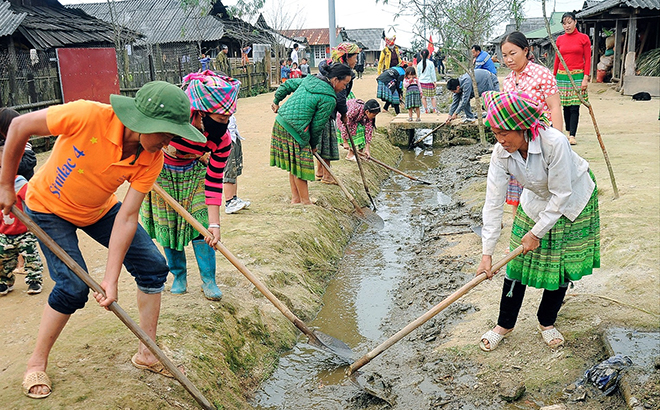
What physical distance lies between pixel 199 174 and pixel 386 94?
33.5 ft

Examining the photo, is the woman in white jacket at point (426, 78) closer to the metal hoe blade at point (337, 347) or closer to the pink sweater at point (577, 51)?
the pink sweater at point (577, 51)

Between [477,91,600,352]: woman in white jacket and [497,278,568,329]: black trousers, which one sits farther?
[497,278,568,329]: black trousers

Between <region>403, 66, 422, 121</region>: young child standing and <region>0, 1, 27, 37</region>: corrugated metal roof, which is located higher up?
<region>0, 1, 27, 37</region>: corrugated metal roof

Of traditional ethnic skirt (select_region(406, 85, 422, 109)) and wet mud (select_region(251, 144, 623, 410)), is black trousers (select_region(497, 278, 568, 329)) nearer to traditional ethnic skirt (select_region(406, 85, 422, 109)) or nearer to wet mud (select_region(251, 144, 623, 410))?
wet mud (select_region(251, 144, 623, 410))

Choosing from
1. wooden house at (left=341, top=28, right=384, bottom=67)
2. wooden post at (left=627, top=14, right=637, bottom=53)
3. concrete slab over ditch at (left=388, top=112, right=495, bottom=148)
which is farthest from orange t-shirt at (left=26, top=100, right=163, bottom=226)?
wooden house at (left=341, top=28, right=384, bottom=67)

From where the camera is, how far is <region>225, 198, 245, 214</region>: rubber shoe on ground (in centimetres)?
638

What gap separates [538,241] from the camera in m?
3.23

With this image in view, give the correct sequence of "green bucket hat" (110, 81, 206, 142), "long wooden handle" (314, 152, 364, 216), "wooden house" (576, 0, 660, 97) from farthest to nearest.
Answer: "wooden house" (576, 0, 660, 97), "long wooden handle" (314, 152, 364, 216), "green bucket hat" (110, 81, 206, 142)

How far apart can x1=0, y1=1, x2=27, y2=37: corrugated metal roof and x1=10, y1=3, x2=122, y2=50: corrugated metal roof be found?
1.19ft

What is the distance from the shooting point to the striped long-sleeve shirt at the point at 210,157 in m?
3.68

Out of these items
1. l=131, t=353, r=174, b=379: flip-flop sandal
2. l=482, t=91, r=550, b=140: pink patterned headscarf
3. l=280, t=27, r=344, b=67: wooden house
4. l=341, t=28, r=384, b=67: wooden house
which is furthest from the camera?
l=341, t=28, r=384, b=67: wooden house

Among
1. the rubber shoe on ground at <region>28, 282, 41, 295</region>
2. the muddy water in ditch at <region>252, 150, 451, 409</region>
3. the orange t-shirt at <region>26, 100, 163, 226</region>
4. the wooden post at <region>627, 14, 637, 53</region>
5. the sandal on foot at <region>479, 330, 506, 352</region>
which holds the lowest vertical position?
the muddy water in ditch at <region>252, 150, 451, 409</region>

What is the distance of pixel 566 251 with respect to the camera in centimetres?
327

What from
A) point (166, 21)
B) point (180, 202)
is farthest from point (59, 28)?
point (166, 21)
